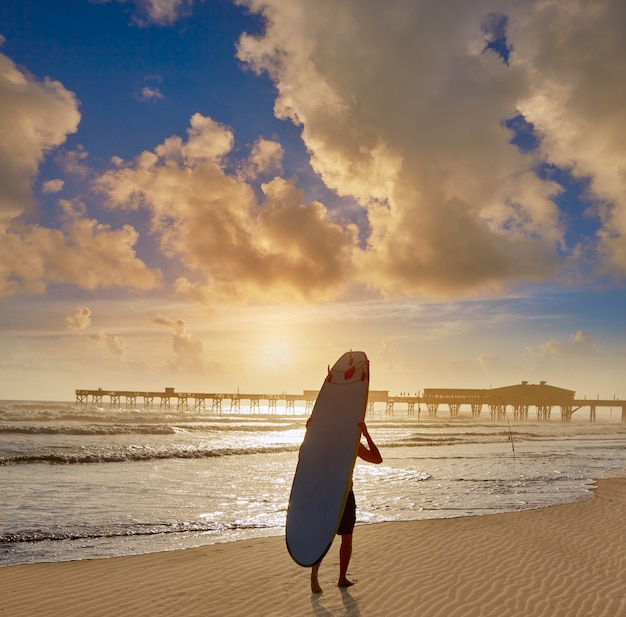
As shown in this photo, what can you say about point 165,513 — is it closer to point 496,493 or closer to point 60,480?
point 60,480

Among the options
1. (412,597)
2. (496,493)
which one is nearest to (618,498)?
(496,493)

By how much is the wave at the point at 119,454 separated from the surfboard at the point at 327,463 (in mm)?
14240

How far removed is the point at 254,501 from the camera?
12367 millimetres

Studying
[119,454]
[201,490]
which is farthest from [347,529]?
[119,454]

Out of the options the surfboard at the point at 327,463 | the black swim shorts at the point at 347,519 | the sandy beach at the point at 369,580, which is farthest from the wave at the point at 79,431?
the black swim shorts at the point at 347,519

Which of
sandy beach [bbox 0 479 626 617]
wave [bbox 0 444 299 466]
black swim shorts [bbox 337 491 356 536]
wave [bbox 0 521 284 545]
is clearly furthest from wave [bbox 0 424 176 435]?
black swim shorts [bbox 337 491 356 536]

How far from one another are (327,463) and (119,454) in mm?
16356

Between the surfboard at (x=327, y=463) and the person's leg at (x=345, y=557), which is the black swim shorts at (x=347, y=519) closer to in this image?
the person's leg at (x=345, y=557)

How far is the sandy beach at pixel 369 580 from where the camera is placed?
6.00m

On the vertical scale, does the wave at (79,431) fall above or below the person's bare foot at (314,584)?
below

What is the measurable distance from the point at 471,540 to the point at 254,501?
5153 mm

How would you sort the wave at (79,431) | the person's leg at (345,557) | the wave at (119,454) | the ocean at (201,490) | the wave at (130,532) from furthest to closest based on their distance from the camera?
the wave at (79,431) < the wave at (119,454) < the ocean at (201,490) < the wave at (130,532) < the person's leg at (345,557)

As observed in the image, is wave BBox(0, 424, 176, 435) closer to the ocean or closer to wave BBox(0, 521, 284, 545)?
the ocean

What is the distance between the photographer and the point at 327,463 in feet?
22.0
